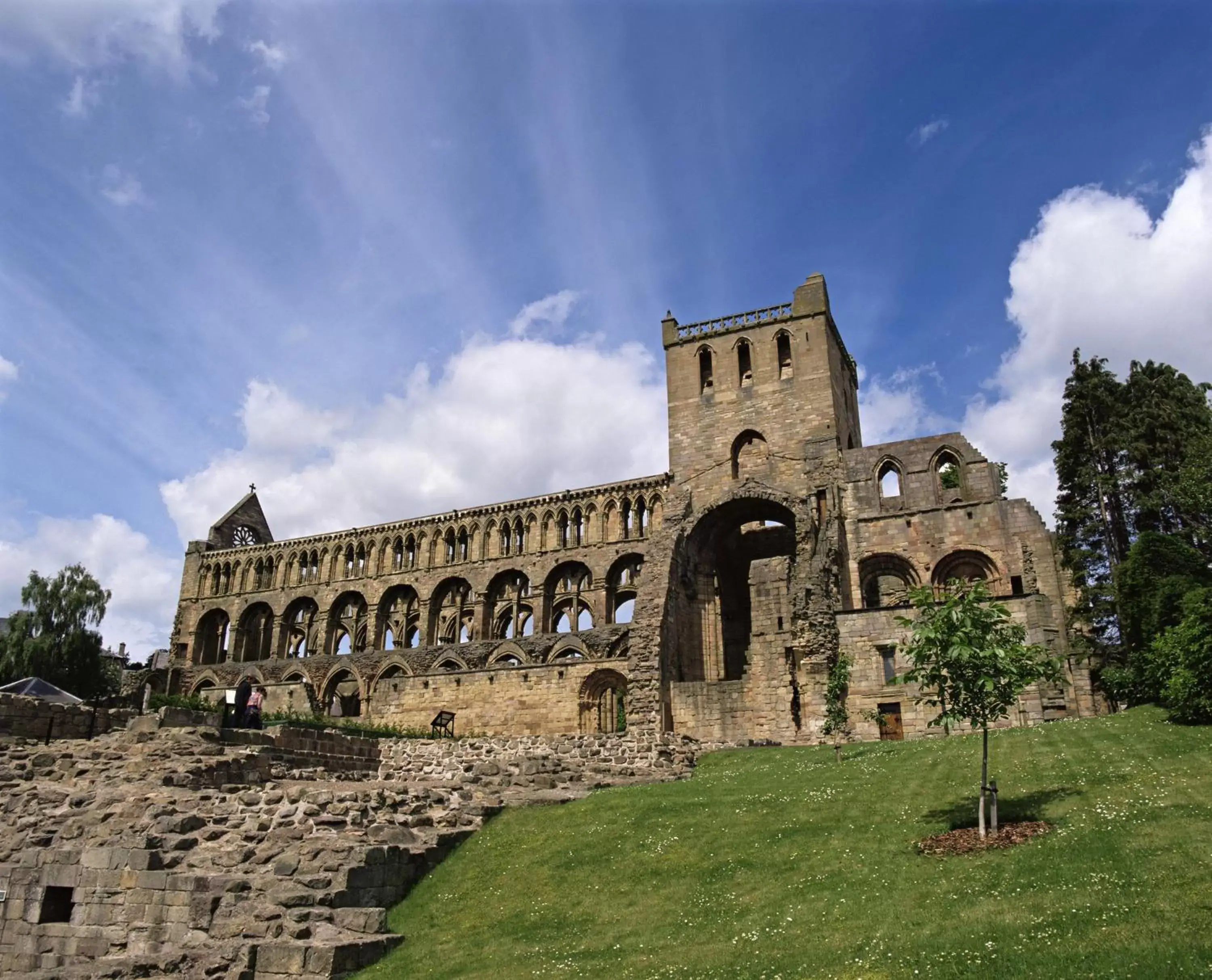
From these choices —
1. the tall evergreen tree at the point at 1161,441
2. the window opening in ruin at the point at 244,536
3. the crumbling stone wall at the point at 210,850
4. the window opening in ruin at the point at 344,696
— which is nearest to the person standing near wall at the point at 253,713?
the crumbling stone wall at the point at 210,850

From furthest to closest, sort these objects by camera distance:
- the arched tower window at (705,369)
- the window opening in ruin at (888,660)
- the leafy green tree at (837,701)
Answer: the arched tower window at (705,369), the window opening in ruin at (888,660), the leafy green tree at (837,701)

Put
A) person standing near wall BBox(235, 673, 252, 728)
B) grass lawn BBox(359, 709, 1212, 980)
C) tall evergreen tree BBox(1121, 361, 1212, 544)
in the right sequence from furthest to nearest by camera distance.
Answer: tall evergreen tree BBox(1121, 361, 1212, 544), person standing near wall BBox(235, 673, 252, 728), grass lawn BBox(359, 709, 1212, 980)

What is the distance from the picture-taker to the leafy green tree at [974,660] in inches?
539

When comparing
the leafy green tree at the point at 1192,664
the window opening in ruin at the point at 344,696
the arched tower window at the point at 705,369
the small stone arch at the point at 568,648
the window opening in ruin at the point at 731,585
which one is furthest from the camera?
the window opening in ruin at the point at 344,696

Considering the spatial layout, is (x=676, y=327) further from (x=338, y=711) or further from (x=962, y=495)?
(x=338, y=711)

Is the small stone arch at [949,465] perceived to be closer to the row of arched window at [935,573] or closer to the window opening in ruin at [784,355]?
the row of arched window at [935,573]

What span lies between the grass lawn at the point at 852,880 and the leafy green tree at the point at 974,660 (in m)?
1.58

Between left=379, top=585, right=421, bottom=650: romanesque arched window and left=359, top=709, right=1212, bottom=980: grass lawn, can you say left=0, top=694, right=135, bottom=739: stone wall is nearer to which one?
left=359, top=709, right=1212, bottom=980: grass lawn

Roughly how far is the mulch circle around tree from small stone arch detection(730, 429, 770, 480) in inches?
1001

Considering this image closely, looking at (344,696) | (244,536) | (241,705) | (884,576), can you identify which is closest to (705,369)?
(884,576)

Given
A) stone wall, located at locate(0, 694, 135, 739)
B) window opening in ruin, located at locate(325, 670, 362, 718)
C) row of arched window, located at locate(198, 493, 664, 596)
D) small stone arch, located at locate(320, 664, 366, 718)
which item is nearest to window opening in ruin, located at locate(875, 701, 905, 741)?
row of arched window, located at locate(198, 493, 664, 596)

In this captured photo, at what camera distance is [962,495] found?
3456cm

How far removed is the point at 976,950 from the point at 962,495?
28.3 meters

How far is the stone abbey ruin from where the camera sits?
14344 millimetres
